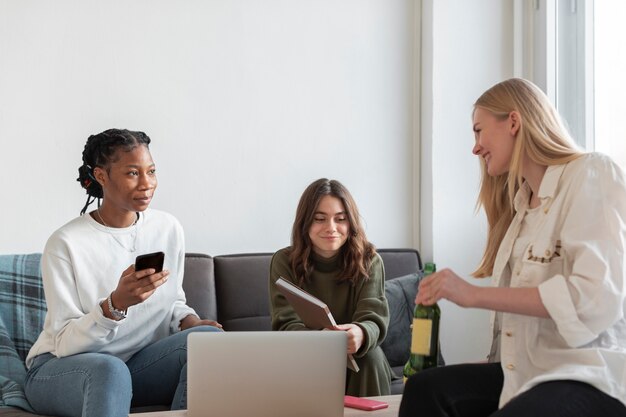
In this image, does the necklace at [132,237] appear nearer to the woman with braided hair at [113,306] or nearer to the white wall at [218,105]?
the woman with braided hair at [113,306]

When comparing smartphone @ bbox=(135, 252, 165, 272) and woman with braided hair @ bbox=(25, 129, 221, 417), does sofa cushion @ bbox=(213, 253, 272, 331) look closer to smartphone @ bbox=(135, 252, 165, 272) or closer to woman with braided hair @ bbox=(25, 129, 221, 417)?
woman with braided hair @ bbox=(25, 129, 221, 417)

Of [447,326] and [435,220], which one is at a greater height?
[435,220]

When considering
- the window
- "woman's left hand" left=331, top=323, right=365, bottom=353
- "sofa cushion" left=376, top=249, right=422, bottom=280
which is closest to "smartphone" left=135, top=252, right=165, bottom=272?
"woman's left hand" left=331, top=323, right=365, bottom=353

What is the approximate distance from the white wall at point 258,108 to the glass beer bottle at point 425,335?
57.0 inches

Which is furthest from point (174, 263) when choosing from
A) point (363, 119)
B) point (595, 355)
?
point (595, 355)

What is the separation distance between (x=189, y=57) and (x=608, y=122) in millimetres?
1737

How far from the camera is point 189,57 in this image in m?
3.53

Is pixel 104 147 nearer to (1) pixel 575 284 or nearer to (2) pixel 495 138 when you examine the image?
(2) pixel 495 138

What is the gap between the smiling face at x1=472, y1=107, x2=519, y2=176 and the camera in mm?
2074

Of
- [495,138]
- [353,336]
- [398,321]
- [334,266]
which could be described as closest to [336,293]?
[334,266]

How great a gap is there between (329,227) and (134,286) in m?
0.76

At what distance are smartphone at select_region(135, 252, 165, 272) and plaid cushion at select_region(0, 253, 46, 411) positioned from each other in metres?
0.67

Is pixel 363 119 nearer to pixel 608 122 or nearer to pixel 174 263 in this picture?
pixel 608 122

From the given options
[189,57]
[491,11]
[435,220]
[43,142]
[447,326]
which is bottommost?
[447,326]
